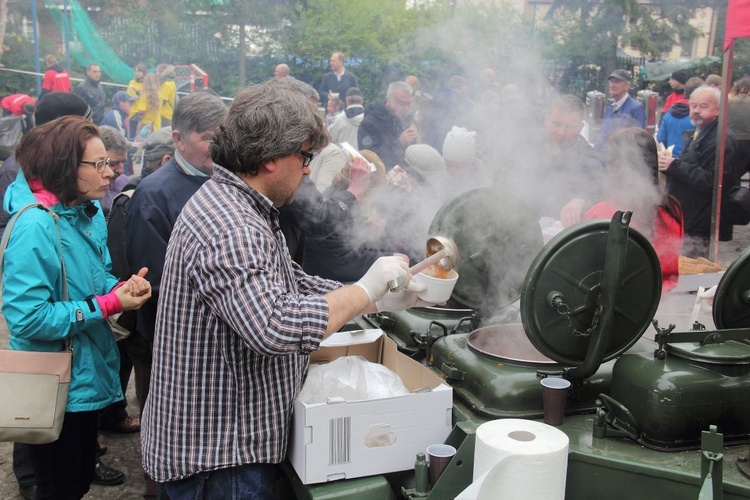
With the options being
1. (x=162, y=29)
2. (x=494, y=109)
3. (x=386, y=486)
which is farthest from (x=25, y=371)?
(x=162, y=29)

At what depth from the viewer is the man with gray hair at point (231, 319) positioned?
5.48ft

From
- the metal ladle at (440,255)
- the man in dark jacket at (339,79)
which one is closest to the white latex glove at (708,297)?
the metal ladle at (440,255)

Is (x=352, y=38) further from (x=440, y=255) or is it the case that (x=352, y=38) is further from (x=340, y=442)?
(x=340, y=442)

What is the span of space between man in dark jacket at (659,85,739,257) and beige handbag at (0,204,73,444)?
5.11m

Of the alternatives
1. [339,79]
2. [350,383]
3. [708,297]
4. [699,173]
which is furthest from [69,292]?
[339,79]

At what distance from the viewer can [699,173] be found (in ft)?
20.5

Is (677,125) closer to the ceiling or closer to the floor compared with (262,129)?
closer to the ceiling

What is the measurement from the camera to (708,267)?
4.27 m

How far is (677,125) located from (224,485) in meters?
7.66

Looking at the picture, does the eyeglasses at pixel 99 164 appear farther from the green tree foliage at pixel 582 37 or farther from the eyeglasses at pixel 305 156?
the green tree foliage at pixel 582 37

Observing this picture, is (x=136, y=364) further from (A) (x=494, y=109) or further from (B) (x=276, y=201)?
(A) (x=494, y=109)

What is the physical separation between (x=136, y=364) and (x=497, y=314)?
6.31 feet

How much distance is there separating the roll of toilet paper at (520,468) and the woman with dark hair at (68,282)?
58.7 inches

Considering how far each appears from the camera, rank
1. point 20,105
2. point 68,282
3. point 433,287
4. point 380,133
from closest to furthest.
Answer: point 433,287 → point 68,282 → point 380,133 → point 20,105
